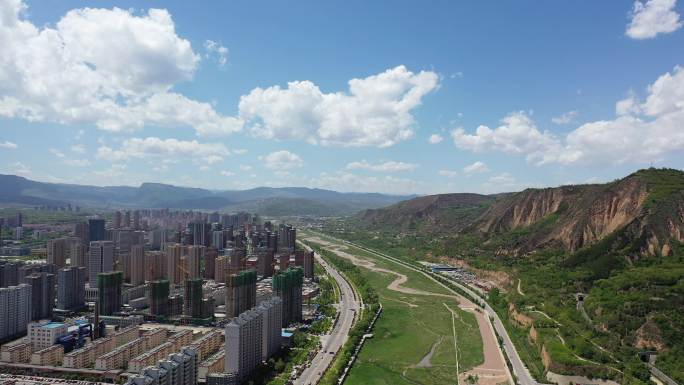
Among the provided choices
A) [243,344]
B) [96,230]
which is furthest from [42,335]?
[96,230]

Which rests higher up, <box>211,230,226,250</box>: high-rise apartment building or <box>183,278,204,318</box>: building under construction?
<box>211,230,226,250</box>: high-rise apartment building

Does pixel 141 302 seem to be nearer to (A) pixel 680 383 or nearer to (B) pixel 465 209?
(A) pixel 680 383

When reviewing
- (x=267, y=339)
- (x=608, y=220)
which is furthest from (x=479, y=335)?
(x=608, y=220)

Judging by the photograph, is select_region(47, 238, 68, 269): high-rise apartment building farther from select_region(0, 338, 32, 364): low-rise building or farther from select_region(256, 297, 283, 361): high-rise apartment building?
select_region(256, 297, 283, 361): high-rise apartment building

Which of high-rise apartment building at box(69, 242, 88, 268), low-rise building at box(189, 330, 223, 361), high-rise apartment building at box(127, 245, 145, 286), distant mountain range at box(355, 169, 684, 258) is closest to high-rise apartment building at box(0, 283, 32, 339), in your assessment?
low-rise building at box(189, 330, 223, 361)

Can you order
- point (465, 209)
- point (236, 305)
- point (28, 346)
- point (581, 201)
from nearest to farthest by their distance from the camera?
point (28, 346), point (236, 305), point (581, 201), point (465, 209)

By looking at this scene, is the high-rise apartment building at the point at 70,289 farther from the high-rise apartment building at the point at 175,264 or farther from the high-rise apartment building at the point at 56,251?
the high-rise apartment building at the point at 56,251
